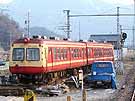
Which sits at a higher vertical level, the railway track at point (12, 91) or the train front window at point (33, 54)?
the train front window at point (33, 54)

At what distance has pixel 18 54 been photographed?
23906mm

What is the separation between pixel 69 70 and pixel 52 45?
5391mm

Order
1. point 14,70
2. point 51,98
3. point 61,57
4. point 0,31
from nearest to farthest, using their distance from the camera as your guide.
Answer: point 51,98 < point 14,70 < point 61,57 < point 0,31

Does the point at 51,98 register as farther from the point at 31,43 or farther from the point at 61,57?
the point at 61,57

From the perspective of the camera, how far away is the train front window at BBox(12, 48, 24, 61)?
77.9 ft

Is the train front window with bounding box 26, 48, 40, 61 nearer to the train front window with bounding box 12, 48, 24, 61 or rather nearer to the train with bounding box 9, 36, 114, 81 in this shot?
the train with bounding box 9, 36, 114, 81

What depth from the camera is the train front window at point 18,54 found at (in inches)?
935

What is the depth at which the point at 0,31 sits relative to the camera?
118125 mm

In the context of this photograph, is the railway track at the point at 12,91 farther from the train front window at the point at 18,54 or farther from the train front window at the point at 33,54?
the train front window at the point at 18,54

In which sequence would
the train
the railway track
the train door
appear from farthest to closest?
the train door
the train
the railway track

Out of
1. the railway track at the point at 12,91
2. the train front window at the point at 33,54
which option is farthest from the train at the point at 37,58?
the railway track at the point at 12,91

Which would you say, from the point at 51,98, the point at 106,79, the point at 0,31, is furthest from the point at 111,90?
the point at 0,31

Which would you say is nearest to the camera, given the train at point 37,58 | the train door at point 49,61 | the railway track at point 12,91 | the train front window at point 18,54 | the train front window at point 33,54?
the railway track at point 12,91

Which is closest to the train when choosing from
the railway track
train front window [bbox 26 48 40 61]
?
train front window [bbox 26 48 40 61]
